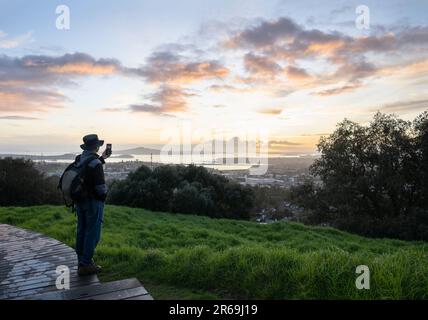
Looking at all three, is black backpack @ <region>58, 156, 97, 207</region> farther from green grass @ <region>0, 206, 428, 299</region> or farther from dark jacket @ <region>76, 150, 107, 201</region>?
green grass @ <region>0, 206, 428, 299</region>

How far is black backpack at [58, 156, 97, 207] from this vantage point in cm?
506

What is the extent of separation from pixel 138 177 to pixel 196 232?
1724 centimetres

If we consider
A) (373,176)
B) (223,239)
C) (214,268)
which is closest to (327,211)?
(373,176)

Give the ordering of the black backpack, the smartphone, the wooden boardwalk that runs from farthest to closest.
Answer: the smartphone → the black backpack → the wooden boardwalk

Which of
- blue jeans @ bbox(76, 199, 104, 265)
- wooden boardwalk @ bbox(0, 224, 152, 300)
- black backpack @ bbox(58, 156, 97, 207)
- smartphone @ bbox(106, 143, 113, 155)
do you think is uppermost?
smartphone @ bbox(106, 143, 113, 155)

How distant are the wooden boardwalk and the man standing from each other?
0.34 meters

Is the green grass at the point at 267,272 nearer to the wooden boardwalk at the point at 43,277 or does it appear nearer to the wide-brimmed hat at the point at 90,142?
the wooden boardwalk at the point at 43,277

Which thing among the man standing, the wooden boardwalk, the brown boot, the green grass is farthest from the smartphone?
the green grass

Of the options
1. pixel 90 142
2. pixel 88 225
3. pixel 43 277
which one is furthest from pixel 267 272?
pixel 43 277

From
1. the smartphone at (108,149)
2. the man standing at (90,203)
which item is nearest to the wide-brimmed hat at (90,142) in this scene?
the man standing at (90,203)

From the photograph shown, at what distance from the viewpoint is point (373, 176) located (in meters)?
26.5

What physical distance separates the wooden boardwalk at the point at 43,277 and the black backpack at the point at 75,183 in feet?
4.20

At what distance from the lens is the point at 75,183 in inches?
199

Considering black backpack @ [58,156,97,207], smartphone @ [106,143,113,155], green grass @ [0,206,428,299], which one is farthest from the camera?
smartphone @ [106,143,113,155]
